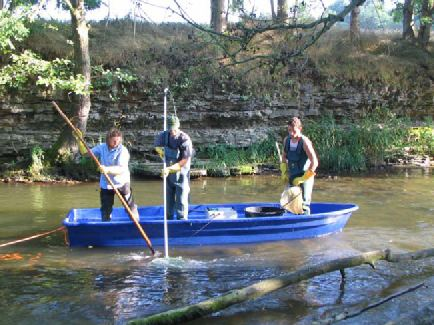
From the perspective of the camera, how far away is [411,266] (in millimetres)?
7090

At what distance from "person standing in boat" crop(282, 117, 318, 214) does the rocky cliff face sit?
908cm

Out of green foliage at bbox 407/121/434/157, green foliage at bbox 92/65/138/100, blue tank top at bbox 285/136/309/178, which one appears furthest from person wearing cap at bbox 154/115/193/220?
green foliage at bbox 407/121/434/157

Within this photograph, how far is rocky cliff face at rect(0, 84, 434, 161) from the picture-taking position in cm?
1638

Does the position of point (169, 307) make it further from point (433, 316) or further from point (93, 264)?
point (433, 316)

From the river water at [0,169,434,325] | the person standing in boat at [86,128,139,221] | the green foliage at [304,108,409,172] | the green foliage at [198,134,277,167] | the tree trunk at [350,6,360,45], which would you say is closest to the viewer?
the river water at [0,169,434,325]

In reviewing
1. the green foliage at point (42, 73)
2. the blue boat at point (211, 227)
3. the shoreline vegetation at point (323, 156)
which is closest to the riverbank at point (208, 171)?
the shoreline vegetation at point (323, 156)

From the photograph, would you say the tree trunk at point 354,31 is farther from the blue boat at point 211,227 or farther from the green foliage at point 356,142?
the blue boat at point 211,227

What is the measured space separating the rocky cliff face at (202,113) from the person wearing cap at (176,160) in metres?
8.57

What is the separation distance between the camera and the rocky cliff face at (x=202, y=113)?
53.7 ft

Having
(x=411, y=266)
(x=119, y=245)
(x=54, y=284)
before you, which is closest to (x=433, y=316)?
(x=411, y=266)

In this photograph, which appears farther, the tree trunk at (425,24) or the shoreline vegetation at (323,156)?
the tree trunk at (425,24)

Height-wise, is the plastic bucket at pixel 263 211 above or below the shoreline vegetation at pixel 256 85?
below

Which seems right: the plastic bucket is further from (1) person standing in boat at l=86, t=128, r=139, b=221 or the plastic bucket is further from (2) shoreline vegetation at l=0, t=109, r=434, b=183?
(2) shoreline vegetation at l=0, t=109, r=434, b=183

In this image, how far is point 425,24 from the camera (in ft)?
68.8
